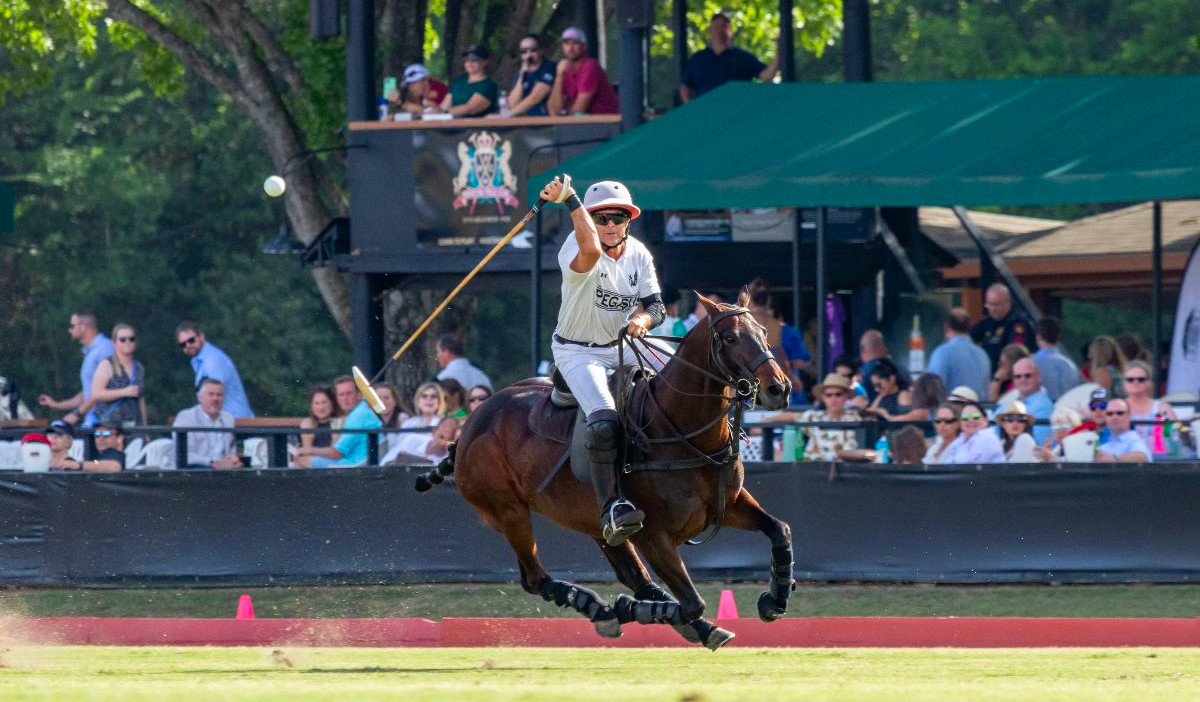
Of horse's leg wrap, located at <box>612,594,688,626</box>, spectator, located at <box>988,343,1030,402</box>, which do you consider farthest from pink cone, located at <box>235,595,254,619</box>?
spectator, located at <box>988,343,1030,402</box>

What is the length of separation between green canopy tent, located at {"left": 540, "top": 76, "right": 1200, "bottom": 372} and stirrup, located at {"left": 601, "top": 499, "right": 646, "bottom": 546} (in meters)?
5.86

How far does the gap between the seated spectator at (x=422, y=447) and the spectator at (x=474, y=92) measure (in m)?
4.50

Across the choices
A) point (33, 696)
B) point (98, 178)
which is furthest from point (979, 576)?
point (98, 178)

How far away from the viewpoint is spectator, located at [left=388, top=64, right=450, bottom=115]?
19.8 m

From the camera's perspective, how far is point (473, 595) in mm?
15258

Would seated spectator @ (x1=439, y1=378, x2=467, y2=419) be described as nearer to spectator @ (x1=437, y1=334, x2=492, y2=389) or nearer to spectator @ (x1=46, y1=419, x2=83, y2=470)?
spectator @ (x1=437, y1=334, x2=492, y2=389)

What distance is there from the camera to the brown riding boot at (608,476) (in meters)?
10.2

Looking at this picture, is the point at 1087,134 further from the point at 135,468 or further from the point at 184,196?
the point at 184,196

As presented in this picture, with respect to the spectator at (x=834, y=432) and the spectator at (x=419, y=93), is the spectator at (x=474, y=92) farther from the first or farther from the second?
the spectator at (x=834, y=432)

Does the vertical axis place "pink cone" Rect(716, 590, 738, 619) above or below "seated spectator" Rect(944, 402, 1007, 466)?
below

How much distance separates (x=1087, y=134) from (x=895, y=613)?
4.42m

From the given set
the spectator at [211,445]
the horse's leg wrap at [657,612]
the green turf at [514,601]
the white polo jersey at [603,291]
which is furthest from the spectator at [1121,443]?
the spectator at [211,445]

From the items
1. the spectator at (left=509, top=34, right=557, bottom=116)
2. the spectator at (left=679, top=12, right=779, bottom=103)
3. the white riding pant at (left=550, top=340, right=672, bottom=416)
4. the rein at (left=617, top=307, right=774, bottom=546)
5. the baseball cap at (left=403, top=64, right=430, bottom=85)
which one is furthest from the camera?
the spectator at (left=679, top=12, right=779, bottom=103)

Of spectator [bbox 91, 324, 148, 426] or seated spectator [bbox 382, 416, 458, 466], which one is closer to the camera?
seated spectator [bbox 382, 416, 458, 466]
